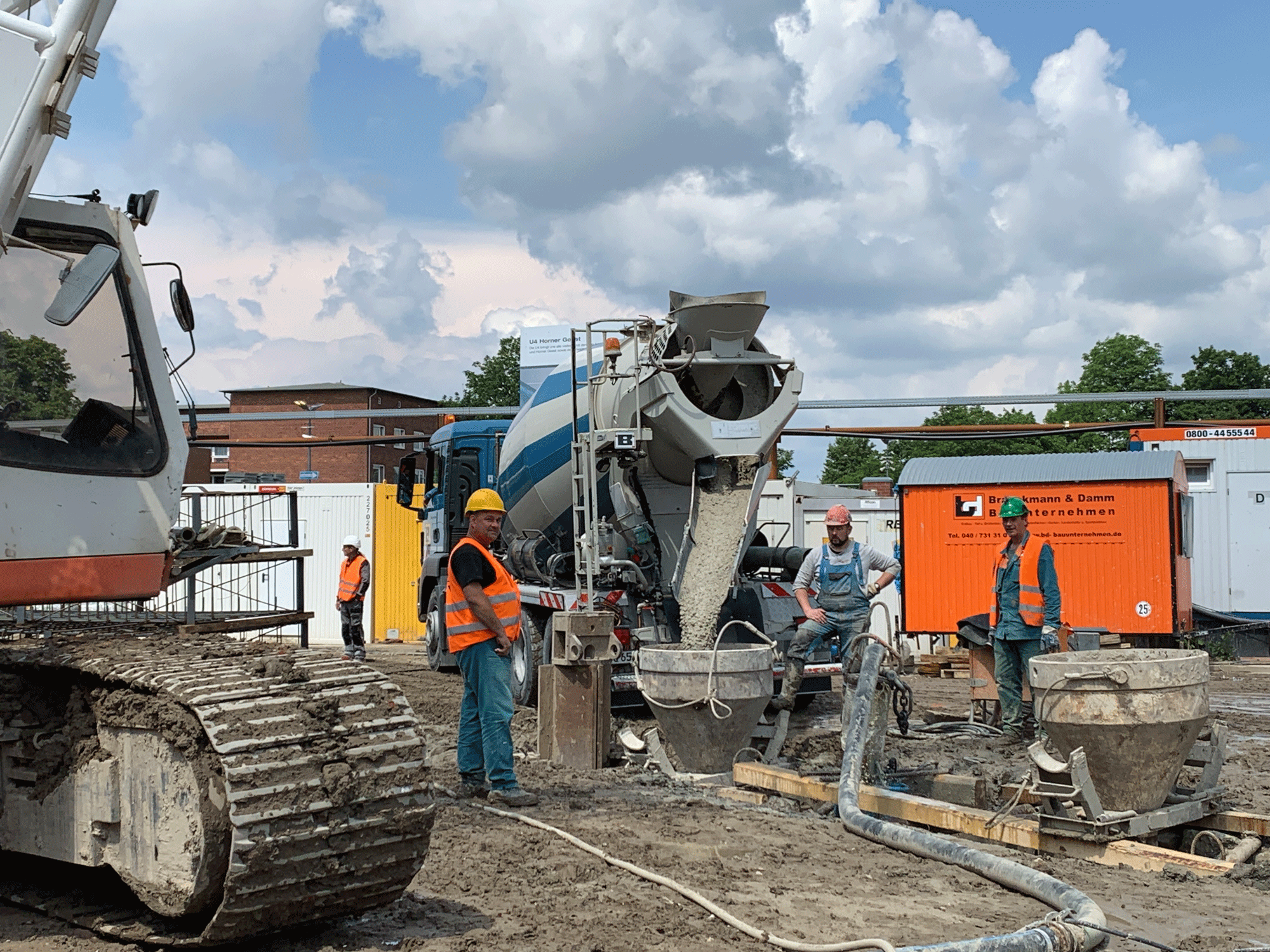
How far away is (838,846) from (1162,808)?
65.4 inches

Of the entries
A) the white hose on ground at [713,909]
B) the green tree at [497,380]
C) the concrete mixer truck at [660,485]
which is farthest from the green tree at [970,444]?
the white hose on ground at [713,909]

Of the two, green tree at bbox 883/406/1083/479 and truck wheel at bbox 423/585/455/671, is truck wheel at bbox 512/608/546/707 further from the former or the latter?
green tree at bbox 883/406/1083/479

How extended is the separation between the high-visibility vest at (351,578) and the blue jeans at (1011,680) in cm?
936

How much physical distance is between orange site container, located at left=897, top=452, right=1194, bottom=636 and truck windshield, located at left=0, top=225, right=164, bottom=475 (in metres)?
12.7

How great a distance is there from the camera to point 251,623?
237 inches

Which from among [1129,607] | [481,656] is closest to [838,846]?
[481,656]

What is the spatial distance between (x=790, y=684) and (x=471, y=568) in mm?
3242

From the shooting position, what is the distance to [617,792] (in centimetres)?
794

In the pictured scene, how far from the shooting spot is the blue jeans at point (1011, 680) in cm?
969

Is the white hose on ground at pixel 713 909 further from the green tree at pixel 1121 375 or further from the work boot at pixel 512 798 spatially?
the green tree at pixel 1121 375

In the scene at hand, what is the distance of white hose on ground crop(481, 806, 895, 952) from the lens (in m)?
4.46

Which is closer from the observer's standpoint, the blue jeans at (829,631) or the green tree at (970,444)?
the blue jeans at (829,631)

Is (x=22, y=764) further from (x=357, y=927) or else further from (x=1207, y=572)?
(x=1207, y=572)

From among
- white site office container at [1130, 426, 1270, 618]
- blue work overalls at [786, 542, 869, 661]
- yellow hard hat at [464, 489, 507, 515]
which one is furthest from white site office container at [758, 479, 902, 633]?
yellow hard hat at [464, 489, 507, 515]
